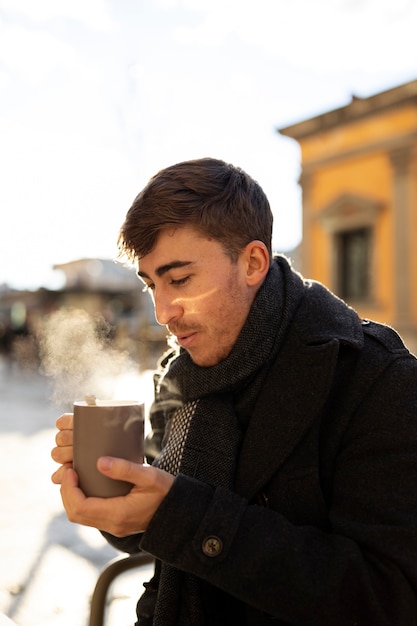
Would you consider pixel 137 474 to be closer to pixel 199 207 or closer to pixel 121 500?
pixel 121 500

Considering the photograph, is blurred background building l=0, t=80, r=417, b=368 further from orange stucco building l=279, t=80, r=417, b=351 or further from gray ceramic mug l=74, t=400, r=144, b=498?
gray ceramic mug l=74, t=400, r=144, b=498

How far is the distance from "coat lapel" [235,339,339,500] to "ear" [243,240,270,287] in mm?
201

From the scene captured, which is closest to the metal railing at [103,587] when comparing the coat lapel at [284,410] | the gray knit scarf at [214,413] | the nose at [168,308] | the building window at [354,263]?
the gray knit scarf at [214,413]

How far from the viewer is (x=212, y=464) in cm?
134

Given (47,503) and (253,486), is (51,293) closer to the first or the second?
(47,503)

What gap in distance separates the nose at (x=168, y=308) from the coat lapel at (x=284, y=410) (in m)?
0.25

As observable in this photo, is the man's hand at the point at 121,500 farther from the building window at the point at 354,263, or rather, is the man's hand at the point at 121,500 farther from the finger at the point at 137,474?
the building window at the point at 354,263

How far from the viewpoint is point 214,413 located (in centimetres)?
142

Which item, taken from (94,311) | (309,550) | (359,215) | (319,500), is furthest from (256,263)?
(94,311)

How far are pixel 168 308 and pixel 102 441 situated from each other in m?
0.41

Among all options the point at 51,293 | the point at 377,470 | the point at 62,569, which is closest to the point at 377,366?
the point at 377,470

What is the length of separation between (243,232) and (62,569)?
3038 mm

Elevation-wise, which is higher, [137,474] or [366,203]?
[366,203]

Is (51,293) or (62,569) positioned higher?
(51,293)
